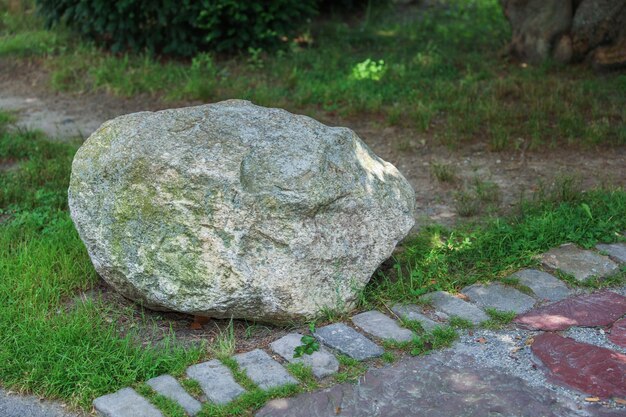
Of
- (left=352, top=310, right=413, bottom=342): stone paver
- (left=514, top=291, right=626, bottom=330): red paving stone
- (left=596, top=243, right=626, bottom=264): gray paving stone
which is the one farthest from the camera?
(left=596, top=243, right=626, bottom=264): gray paving stone

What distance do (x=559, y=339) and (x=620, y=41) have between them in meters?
5.48

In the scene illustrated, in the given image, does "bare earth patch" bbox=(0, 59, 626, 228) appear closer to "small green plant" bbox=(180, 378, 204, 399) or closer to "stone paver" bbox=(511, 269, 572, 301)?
"stone paver" bbox=(511, 269, 572, 301)

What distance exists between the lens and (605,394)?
380 centimetres

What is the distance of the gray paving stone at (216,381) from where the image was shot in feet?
12.6

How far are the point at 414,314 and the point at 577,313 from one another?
854 mm

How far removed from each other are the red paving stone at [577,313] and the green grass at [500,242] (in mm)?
190

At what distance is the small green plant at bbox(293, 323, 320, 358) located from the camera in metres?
4.19

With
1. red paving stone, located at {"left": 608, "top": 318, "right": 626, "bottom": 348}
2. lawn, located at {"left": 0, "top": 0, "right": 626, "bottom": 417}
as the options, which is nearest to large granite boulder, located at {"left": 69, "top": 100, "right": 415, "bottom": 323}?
lawn, located at {"left": 0, "top": 0, "right": 626, "bottom": 417}

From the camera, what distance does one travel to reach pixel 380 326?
4.45 metres

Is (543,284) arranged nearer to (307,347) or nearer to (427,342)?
(427,342)

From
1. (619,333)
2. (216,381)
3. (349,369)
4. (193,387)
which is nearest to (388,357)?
(349,369)

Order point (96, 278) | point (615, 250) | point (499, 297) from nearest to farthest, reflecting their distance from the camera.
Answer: point (499, 297) < point (96, 278) < point (615, 250)

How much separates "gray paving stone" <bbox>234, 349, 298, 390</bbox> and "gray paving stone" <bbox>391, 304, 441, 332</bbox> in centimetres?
78

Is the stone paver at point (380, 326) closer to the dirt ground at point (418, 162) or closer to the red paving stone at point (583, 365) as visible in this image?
the dirt ground at point (418, 162)
